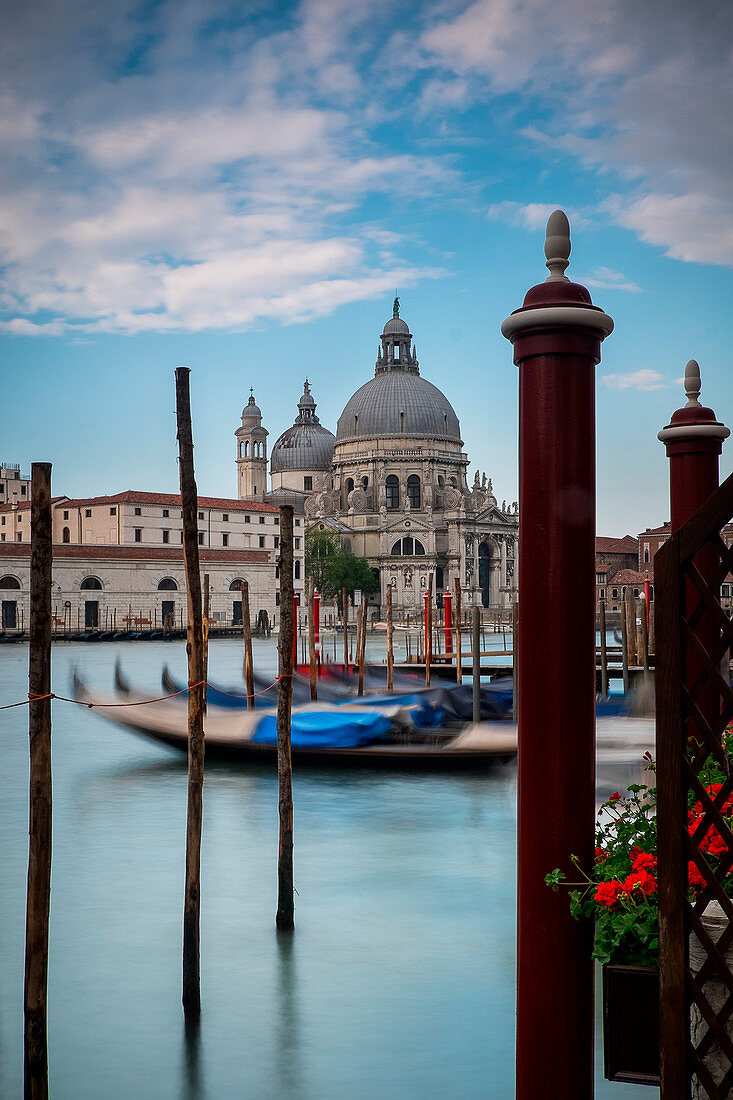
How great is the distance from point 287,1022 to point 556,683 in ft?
11.4

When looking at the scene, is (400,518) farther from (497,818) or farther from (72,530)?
(497,818)

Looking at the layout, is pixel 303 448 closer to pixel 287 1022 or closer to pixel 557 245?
pixel 287 1022

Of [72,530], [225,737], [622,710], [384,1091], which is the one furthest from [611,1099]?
[72,530]

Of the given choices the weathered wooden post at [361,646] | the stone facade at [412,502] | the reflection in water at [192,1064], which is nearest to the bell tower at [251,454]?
the stone facade at [412,502]

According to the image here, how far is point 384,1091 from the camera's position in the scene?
4176 mm

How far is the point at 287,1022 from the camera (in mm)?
4867

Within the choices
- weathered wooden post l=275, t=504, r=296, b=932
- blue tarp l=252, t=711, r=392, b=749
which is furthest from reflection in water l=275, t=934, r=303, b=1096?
blue tarp l=252, t=711, r=392, b=749

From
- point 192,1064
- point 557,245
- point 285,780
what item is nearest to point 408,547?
point 285,780

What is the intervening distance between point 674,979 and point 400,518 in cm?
4846

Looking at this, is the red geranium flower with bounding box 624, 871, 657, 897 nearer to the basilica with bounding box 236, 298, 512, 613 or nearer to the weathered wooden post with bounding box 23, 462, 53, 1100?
the weathered wooden post with bounding box 23, 462, 53, 1100

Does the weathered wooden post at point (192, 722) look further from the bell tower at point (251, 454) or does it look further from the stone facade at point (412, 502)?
the bell tower at point (251, 454)

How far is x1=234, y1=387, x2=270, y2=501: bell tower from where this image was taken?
209 ft

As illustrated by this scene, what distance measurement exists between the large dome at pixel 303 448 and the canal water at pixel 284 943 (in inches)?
1924

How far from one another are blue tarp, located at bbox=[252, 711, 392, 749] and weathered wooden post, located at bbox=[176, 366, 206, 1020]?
501cm
